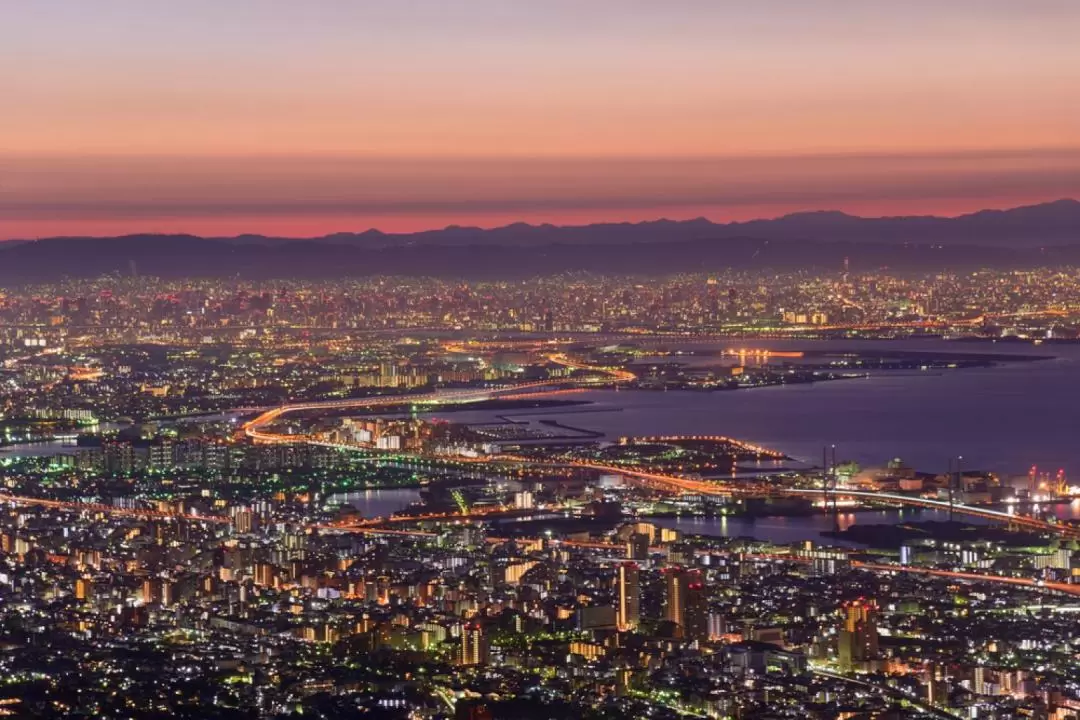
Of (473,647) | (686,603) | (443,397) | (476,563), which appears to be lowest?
(443,397)

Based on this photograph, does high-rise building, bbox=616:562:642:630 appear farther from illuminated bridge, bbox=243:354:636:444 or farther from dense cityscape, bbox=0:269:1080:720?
illuminated bridge, bbox=243:354:636:444

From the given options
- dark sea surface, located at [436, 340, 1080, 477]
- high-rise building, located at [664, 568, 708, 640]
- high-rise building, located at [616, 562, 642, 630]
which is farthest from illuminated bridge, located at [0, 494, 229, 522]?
dark sea surface, located at [436, 340, 1080, 477]

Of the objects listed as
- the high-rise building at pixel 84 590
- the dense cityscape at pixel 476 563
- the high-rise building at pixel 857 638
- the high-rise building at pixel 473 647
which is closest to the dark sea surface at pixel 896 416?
the dense cityscape at pixel 476 563

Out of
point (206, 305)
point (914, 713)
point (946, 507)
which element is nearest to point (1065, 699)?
point (914, 713)

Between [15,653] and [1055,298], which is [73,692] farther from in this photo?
[1055,298]

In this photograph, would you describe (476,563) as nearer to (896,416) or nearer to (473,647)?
(473,647)

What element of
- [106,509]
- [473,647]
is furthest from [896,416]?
[473,647]

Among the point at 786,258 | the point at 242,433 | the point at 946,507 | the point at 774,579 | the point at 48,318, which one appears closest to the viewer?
the point at 774,579
